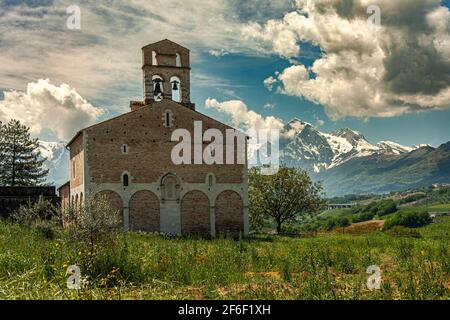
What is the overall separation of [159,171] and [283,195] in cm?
1767

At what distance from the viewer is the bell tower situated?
3575cm

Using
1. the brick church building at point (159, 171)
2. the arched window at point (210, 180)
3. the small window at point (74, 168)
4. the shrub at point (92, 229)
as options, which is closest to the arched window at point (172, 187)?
the brick church building at point (159, 171)

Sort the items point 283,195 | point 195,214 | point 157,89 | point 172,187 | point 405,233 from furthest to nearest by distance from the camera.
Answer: point 283,195, point 405,233, point 157,89, point 195,214, point 172,187

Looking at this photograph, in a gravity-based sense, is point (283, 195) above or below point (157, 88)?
below

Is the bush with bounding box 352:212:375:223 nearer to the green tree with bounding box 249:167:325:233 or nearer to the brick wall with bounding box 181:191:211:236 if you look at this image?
the green tree with bounding box 249:167:325:233

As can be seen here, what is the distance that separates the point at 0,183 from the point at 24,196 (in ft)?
73.9

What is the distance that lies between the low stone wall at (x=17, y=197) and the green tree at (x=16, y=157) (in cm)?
1965

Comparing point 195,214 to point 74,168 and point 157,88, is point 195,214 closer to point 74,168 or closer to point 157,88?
point 157,88

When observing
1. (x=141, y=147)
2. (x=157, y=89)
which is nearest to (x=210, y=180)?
(x=141, y=147)

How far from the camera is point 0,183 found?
5862 centimetres

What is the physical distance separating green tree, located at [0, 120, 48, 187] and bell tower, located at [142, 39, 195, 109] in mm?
29523

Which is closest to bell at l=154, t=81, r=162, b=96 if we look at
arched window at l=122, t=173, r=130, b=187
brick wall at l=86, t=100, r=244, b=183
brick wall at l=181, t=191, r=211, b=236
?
brick wall at l=86, t=100, r=244, b=183

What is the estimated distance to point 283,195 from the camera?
156ft
